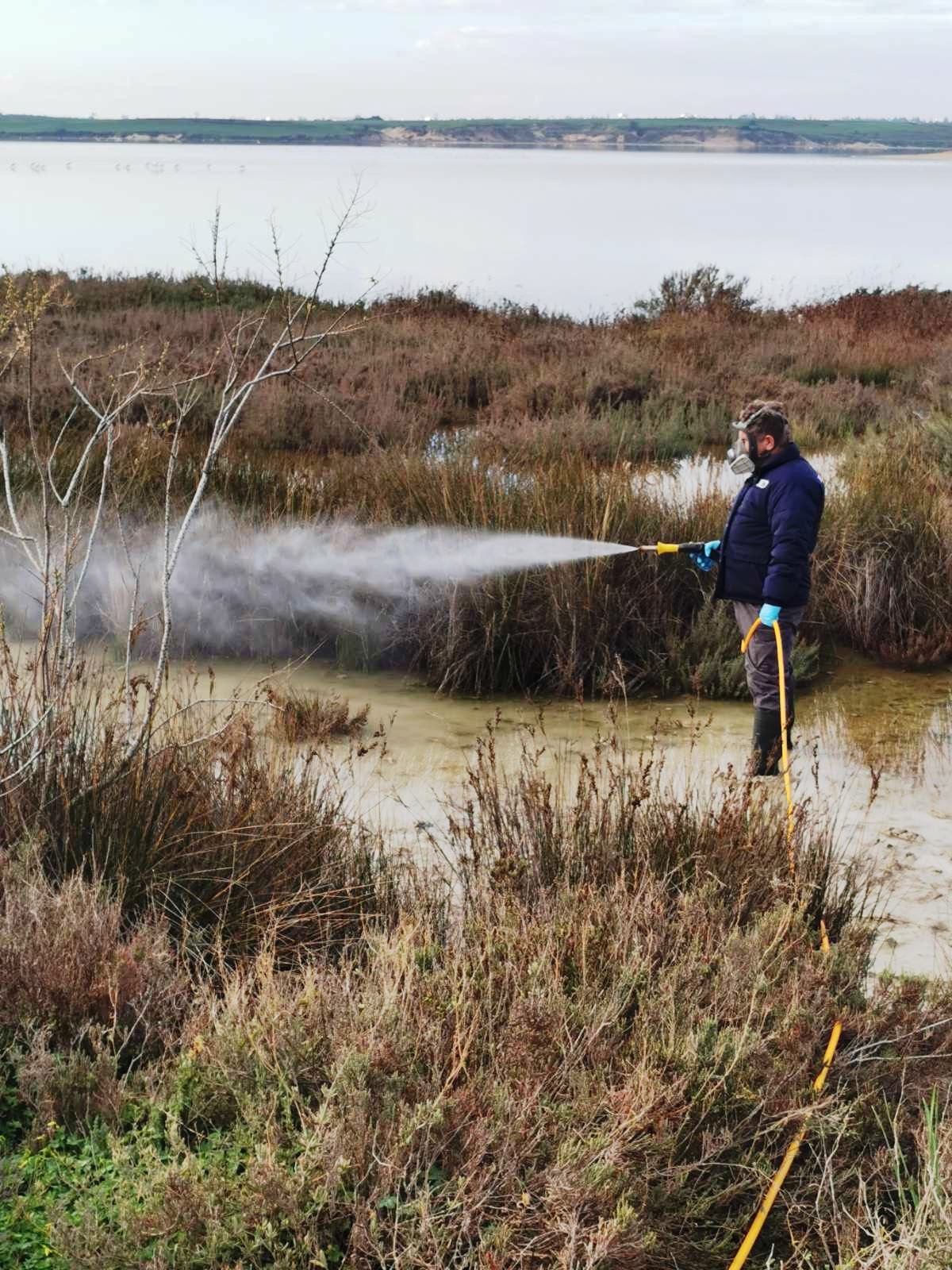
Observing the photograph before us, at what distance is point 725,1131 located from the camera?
10.4 ft

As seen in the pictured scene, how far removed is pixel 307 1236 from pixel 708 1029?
1178mm

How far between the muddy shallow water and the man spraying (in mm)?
349

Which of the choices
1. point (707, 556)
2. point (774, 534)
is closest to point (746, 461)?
point (774, 534)

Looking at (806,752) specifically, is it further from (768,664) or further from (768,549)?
(768,549)

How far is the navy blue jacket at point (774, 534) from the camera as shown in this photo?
21.0 feet

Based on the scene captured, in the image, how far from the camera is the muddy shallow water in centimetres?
545

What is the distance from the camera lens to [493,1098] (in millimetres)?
3133

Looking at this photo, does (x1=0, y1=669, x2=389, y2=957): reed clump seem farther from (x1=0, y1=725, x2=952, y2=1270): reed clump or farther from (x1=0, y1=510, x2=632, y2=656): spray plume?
(x1=0, y1=510, x2=632, y2=656): spray plume

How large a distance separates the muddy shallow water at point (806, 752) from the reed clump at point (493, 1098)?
1062 millimetres

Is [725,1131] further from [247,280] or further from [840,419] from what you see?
[247,280]

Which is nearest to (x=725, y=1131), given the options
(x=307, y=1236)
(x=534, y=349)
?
(x=307, y=1236)

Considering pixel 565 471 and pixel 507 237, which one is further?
pixel 507 237

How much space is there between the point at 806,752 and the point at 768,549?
118 centimetres

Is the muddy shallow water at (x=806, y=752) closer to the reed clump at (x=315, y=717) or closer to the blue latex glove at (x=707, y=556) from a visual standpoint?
the reed clump at (x=315, y=717)
